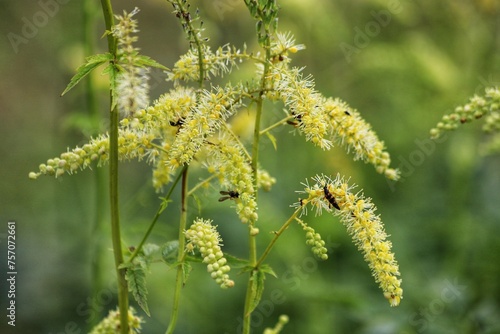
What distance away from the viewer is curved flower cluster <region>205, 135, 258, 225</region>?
186 centimetres

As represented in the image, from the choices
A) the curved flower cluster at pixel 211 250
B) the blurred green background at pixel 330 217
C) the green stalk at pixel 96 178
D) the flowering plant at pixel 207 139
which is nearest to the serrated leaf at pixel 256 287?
the flowering plant at pixel 207 139

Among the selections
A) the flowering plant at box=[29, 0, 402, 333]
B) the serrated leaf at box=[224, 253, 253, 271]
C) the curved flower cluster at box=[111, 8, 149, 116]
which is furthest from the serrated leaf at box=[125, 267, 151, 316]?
the curved flower cluster at box=[111, 8, 149, 116]

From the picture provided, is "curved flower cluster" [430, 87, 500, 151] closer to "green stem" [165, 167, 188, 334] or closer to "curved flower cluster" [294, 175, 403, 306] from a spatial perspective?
"curved flower cluster" [294, 175, 403, 306]

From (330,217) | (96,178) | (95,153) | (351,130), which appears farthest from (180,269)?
(330,217)

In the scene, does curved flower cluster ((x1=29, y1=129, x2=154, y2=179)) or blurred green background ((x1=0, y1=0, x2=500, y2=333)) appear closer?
curved flower cluster ((x1=29, y1=129, x2=154, y2=179))

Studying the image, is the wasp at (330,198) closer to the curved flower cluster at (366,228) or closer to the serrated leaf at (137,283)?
the curved flower cluster at (366,228)

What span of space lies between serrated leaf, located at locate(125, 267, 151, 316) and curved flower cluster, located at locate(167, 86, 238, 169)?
32 cm

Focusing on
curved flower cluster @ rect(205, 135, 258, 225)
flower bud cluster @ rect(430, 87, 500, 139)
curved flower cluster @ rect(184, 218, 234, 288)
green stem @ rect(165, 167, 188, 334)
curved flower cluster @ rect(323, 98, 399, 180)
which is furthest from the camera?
flower bud cluster @ rect(430, 87, 500, 139)

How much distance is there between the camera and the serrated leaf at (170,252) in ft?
6.77

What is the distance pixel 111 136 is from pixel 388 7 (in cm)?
342

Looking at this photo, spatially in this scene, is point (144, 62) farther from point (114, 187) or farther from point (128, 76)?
point (114, 187)

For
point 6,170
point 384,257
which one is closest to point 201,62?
point 384,257

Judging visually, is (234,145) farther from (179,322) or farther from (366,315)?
(179,322)

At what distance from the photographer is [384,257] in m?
1.87
